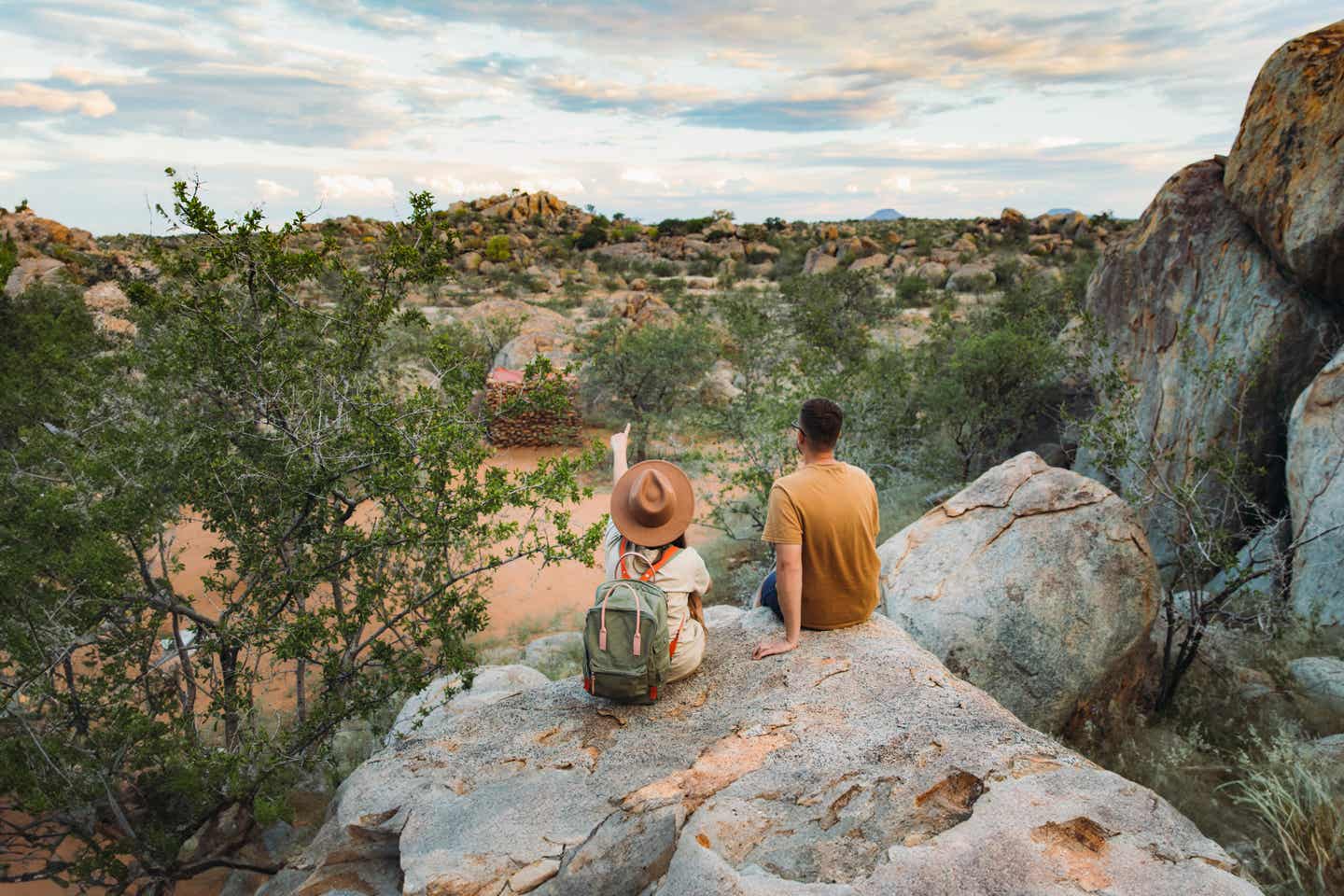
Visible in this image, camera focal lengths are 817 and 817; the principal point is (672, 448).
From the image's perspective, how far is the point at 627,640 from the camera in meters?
3.28

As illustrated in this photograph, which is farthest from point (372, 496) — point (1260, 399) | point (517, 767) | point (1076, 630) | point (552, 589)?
point (1260, 399)

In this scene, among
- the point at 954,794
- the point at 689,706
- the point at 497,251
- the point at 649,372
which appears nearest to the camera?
the point at 954,794

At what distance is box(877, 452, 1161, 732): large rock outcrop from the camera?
15.8 feet

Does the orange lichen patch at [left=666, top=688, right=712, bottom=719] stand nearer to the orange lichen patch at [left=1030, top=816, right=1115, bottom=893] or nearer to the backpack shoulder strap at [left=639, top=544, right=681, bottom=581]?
the backpack shoulder strap at [left=639, top=544, right=681, bottom=581]

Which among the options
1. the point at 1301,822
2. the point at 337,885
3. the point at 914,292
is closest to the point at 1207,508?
the point at 1301,822

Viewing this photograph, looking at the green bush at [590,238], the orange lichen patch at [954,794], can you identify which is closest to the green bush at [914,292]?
the green bush at [590,238]

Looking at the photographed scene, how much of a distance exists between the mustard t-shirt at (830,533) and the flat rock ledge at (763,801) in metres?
0.16

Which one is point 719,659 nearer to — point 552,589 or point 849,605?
point 849,605

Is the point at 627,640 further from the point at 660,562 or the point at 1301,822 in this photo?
the point at 1301,822

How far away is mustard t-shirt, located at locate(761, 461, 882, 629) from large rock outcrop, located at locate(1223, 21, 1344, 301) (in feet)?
15.8

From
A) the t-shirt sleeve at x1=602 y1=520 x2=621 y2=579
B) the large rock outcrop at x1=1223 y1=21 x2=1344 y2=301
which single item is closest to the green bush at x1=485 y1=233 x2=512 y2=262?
the large rock outcrop at x1=1223 y1=21 x2=1344 y2=301

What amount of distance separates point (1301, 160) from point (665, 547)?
6178mm

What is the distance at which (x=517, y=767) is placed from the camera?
320 centimetres

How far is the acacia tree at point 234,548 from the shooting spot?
13.1ft
